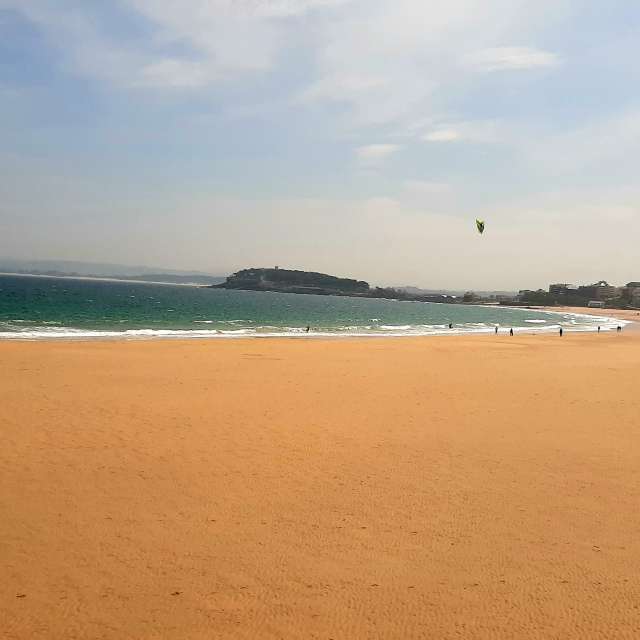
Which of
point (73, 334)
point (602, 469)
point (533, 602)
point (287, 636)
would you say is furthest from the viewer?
point (73, 334)

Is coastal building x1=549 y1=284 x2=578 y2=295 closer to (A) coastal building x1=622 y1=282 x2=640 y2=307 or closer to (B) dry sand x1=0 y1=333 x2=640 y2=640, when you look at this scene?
(A) coastal building x1=622 y1=282 x2=640 y2=307

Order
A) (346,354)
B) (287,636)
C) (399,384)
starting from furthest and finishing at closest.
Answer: (346,354) → (399,384) → (287,636)

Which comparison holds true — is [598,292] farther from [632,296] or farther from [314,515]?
[314,515]

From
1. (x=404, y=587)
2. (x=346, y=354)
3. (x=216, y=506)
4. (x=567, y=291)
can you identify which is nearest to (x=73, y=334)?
(x=346, y=354)

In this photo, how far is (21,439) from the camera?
28.7 feet

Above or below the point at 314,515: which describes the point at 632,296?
above

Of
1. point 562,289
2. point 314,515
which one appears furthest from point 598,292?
point 314,515

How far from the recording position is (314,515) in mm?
6090

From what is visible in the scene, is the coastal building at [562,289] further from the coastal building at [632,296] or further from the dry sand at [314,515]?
the dry sand at [314,515]

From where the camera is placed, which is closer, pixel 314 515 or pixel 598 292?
pixel 314 515

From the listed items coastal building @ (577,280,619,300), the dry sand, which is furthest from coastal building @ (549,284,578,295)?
the dry sand

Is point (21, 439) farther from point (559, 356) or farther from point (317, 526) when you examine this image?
point (559, 356)

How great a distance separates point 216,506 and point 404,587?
2510 mm

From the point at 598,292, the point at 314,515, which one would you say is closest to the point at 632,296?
the point at 598,292
